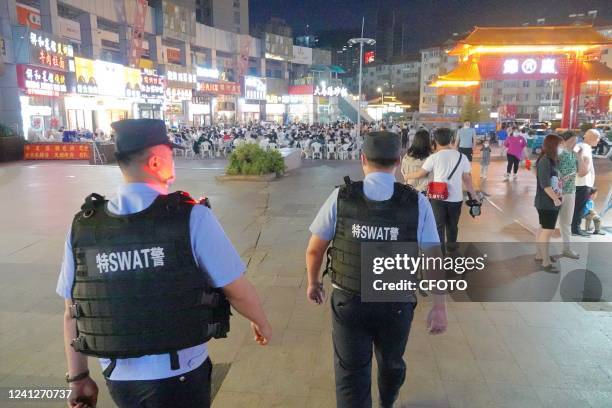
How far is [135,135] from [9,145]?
2051 cm

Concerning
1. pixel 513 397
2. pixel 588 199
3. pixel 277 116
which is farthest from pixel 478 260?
pixel 277 116

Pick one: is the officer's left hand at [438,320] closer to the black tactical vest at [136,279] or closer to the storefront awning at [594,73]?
the black tactical vest at [136,279]

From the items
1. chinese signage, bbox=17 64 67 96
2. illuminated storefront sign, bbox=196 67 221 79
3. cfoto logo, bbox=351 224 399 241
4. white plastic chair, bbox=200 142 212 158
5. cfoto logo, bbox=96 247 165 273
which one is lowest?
white plastic chair, bbox=200 142 212 158

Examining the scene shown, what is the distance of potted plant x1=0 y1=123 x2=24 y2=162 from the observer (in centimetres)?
1838

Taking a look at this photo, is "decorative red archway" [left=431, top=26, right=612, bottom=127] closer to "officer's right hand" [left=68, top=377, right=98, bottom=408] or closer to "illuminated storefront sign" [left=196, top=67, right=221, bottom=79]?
"officer's right hand" [left=68, top=377, right=98, bottom=408]

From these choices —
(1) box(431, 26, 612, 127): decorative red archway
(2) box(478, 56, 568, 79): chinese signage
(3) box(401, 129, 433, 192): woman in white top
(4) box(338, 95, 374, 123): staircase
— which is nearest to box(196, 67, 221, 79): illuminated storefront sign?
(4) box(338, 95, 374, 123): staircase

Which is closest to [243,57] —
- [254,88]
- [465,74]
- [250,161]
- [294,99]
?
[254,88]

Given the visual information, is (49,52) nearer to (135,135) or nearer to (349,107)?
(135,135)

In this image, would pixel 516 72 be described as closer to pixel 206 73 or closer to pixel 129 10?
pixel 129 10

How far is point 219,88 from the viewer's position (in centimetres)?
4547

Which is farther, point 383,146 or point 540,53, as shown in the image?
point 540,53

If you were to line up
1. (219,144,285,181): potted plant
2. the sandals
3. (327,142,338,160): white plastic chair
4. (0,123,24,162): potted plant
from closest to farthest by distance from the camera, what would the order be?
the sandals < (219,144,285,181): potted plant < (0,123,24,162): potted plant < (327,142,338,160): white plastic chair

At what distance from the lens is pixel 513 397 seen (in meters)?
3.05

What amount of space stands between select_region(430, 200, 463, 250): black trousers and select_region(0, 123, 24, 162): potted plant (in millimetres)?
19002
